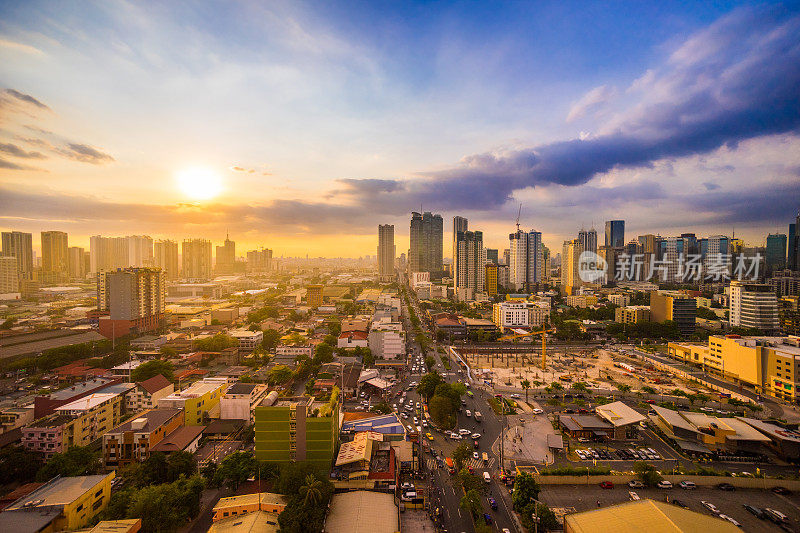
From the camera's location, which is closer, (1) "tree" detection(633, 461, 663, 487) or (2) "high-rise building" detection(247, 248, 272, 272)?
(1) "tree" detection(633, 461, 663, 487)

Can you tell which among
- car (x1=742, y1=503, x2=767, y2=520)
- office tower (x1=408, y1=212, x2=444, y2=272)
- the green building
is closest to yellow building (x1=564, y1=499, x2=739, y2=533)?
car (x1=742, y1=503, x2=767, y2=520)

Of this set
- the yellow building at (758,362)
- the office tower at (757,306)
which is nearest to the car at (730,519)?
the yellow building at (758,362)

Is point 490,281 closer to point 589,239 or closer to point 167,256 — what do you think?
point 589,239

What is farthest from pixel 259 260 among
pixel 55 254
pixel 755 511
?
pixel 755 511

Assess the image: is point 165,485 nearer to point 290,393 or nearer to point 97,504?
point 97,504

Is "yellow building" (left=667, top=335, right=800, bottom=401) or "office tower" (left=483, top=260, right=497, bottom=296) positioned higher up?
"office tower" (left=483, top=260, right=497, bottom=296)

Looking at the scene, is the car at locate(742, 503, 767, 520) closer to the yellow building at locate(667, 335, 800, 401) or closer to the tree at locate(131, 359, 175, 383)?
the yellow building at locate(667, 335, 800, 401)
